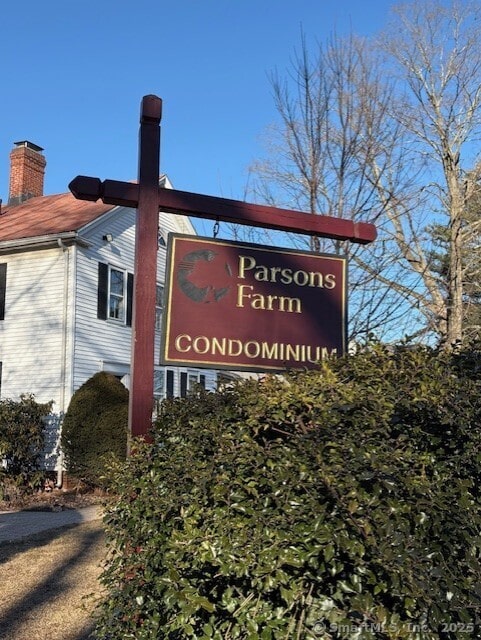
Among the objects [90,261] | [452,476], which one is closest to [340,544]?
[452,476]

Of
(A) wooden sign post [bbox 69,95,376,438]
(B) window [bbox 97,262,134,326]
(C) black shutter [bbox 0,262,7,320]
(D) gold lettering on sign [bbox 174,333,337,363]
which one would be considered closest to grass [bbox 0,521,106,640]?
(A) wooden sign post [bbox 69,95,376,438]

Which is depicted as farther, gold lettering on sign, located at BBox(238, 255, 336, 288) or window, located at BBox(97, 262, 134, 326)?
window, located at BBox(97, 262, 134, 326)

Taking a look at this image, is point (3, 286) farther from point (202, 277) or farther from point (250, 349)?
point (250, 349)

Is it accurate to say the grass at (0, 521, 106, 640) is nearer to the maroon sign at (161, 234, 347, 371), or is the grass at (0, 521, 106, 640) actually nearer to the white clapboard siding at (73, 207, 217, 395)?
the maroon sign at (161, 234, 347, 371)

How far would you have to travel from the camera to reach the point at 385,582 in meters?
1.84

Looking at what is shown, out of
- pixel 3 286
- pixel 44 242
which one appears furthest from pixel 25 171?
pixel 44 242

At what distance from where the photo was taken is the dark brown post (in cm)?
330

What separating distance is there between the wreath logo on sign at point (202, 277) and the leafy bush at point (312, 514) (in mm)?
971

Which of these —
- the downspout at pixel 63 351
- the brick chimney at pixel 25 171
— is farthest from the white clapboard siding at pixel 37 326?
the brick chimney at pixel 25 171

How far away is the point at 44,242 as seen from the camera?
47.2ft

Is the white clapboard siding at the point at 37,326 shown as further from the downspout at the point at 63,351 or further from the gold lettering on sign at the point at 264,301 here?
the gold lettering on sign at the point at 264,301

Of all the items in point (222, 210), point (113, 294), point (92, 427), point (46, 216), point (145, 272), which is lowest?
point (92, 427)

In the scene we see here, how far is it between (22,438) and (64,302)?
128 inches

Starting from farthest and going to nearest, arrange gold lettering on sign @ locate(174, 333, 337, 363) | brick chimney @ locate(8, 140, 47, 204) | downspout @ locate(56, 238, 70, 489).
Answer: brick chimney @ locate(8, 140, 47, 204) < downspout @ locate(56, 238, 70, 489) < gold lettering on sign @ locate(174, 333, 337, 363)
